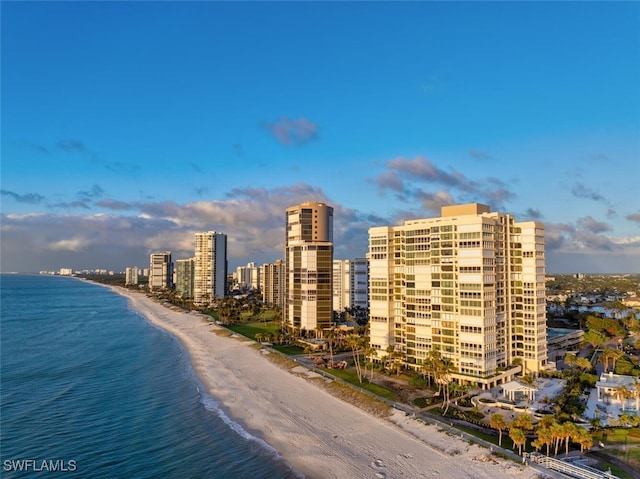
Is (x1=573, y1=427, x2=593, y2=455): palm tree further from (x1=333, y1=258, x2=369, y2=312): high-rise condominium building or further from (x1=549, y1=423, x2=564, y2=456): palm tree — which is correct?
(x1=333, y1=258, x2=369, y2=312): high-rise condominium building

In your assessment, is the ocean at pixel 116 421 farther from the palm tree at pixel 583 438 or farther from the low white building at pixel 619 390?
the low white building at pixel 619 390

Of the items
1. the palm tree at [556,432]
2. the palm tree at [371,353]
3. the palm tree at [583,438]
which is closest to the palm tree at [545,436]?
the palm tree at [556,432]

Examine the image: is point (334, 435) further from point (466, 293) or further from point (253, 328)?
point (253, 328)

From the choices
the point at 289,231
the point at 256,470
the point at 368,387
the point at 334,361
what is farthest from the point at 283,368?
the point at 289,231

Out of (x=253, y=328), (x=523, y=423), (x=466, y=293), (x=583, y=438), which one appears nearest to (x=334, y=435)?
(x=523, y=423)

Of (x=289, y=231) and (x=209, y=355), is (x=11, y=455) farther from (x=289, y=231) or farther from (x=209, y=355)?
(x=289, y=231)

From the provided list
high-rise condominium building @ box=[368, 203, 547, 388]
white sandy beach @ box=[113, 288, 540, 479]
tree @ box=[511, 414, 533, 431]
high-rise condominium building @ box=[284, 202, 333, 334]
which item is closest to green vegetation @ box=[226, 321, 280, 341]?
high-rise condominium building @ box=[284, 202, 333, 334]
